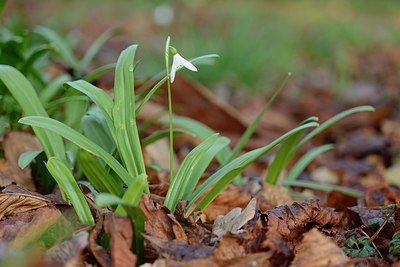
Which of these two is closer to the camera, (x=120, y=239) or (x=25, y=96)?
(x=120, y=239)

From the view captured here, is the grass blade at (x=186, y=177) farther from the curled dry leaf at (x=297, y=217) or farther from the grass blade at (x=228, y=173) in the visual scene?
the curled dry leaf at (x=297, y=217)

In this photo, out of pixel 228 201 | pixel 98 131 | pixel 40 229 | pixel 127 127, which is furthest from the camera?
pixel 228 201

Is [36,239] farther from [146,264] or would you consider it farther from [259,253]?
[259,253]

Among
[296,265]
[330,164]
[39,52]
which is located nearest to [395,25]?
[330,164]

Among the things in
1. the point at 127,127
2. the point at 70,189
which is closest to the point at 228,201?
the point at 127,127

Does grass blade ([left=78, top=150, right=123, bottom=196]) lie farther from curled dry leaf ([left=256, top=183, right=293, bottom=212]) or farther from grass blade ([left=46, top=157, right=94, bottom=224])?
curled dry leaf ([left=256, top=183, right=293, bottom=212])

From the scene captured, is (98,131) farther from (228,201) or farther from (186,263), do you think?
(186,263)

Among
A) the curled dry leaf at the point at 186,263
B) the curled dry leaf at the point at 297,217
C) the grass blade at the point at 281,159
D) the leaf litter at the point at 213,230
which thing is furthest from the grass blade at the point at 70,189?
the grass blade at the point at 281,159
